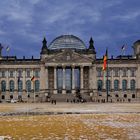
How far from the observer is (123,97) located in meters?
145

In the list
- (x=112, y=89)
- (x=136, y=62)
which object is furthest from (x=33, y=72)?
(x=136, y=62)

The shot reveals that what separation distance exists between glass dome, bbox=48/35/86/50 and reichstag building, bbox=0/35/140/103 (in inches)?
446

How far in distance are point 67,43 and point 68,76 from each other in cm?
2074

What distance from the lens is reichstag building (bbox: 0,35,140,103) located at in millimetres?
145250

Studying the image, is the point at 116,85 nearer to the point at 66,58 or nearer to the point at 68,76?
the point at 68,76

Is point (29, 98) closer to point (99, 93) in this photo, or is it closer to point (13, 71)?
point (13, 71)

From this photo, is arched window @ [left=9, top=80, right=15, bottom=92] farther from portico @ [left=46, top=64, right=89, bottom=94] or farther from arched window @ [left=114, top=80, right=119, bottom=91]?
arched window @ [left=114, top=80, right=119, bottom=91]

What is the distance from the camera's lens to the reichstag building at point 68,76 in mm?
145250

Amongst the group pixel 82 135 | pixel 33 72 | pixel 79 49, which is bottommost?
pixel 82 135

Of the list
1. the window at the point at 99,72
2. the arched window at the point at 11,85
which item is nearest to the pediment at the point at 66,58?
the window at the point at 99,72

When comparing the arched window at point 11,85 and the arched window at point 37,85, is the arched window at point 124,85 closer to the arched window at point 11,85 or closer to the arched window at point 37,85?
the arched window at point 37,85

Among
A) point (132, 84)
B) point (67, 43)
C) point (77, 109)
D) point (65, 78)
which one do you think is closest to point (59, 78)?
point (65, 78)

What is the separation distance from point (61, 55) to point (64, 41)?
61.6 feet

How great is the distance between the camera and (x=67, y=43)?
533ft
